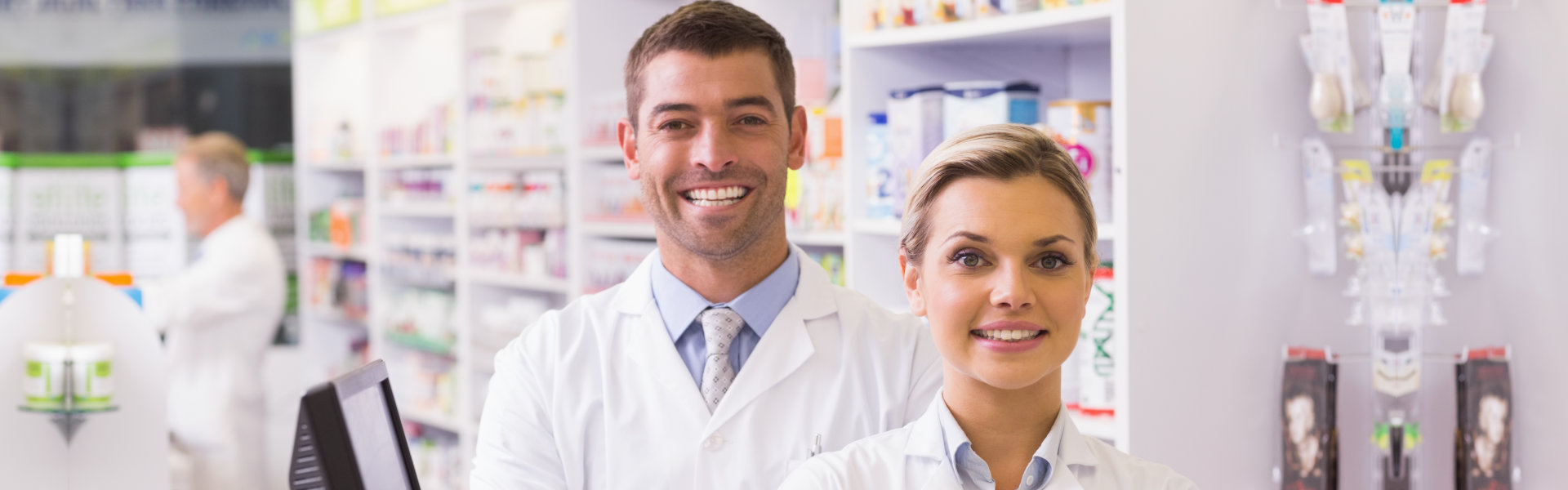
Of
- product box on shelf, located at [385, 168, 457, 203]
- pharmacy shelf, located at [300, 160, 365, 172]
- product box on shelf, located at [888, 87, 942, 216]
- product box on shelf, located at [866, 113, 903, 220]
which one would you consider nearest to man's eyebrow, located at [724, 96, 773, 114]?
product box on shelf, located at [888, 87, 942, 216]

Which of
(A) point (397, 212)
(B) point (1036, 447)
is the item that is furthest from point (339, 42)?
(B) point (1036, 447)

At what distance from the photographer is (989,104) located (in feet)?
9.39

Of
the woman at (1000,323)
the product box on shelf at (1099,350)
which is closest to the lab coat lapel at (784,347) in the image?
the woman at (1000,323)

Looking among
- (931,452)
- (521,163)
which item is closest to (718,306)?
(931,452)

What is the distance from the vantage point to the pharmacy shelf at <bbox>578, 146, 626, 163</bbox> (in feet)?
14.4

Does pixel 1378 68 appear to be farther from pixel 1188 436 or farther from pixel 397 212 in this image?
pixel 397 212

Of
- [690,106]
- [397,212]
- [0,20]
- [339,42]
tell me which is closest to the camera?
[690,106]

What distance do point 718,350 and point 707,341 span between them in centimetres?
2

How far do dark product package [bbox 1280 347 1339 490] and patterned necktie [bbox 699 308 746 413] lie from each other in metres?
1.36

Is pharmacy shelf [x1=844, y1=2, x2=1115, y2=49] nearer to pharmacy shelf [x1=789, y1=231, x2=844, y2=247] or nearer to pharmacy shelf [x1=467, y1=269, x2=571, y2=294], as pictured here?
pharmacy shelf [x1=789, y1=231, x2=844, y2=247]

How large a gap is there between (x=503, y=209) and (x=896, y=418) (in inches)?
134

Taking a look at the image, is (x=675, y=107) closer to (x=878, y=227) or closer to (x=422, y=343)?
(x=878, y=227)

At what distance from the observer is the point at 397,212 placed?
19.8ft

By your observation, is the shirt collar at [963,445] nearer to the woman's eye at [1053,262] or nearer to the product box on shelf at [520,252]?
the woman's eye at [1053,262]
